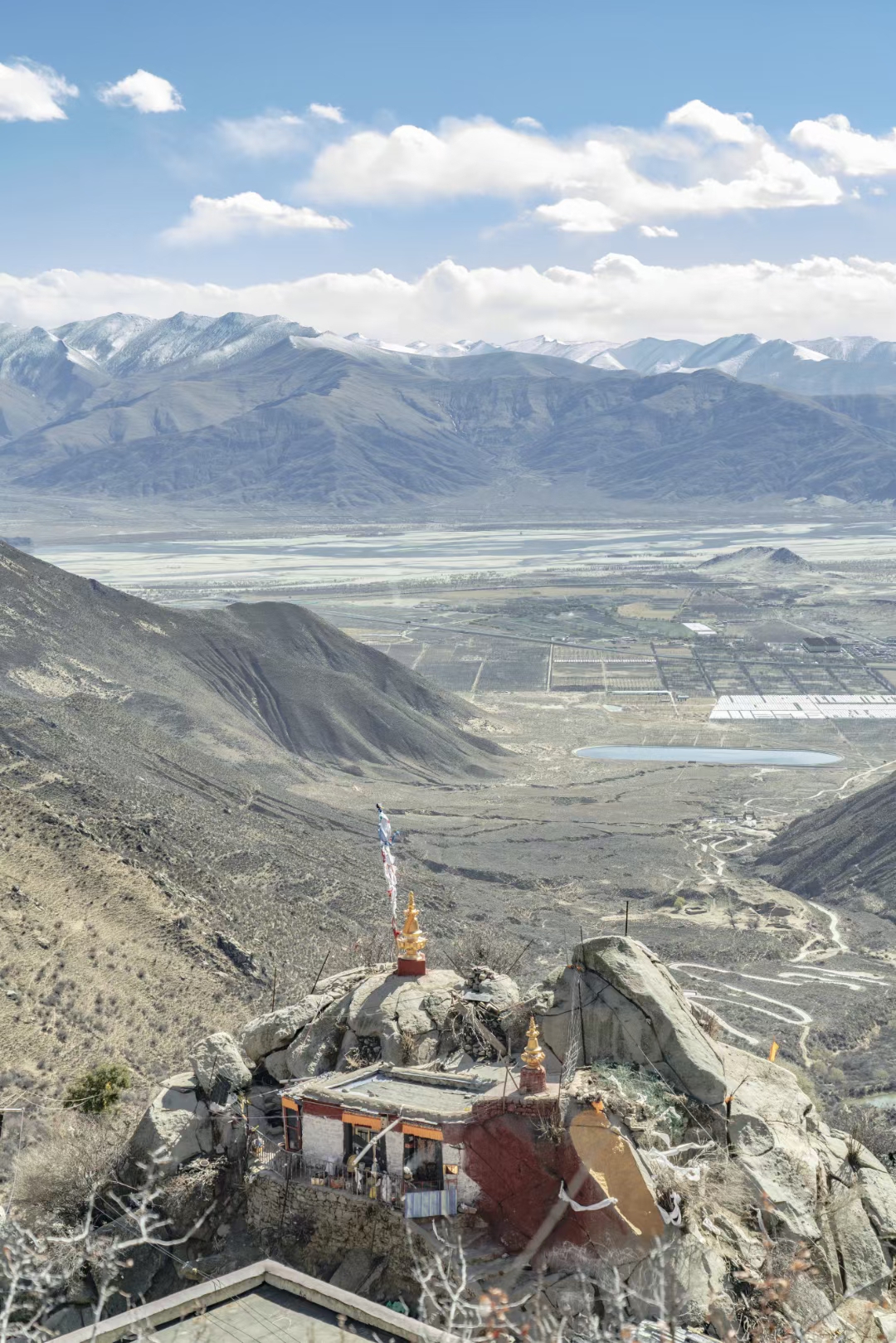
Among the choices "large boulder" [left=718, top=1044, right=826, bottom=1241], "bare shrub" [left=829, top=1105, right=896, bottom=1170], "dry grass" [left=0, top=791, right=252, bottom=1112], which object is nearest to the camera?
"large boulder" [left=718, top=1044, right=826, bottom=1241]

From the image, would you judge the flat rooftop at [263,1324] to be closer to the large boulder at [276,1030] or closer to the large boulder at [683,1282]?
the large boulder at [683,1282]

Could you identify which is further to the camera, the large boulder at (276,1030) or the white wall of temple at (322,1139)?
the large boulder at (276,1030)

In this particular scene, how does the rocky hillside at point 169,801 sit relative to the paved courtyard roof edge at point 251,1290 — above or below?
below

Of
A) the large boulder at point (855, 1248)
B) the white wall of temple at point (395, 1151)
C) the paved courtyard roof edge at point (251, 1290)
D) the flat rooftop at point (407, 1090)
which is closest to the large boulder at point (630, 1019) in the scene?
the flat rooftop at point (407, 1090)

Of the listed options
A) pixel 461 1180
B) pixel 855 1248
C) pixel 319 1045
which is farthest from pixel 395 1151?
pixel 855 1248

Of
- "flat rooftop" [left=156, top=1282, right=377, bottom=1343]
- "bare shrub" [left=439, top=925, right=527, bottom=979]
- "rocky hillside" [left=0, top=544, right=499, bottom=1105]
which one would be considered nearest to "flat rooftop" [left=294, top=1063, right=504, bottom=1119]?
"flat rooftop" [left=156, top=1282, right=377, bottom=1343]

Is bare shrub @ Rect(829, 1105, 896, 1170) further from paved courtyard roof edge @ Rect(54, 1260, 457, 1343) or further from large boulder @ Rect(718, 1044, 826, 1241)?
paved courtyard roof edge @ Rect(54, 1260, 457, 1343)

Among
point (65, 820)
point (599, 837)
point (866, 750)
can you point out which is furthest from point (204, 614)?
point (65, 820)
